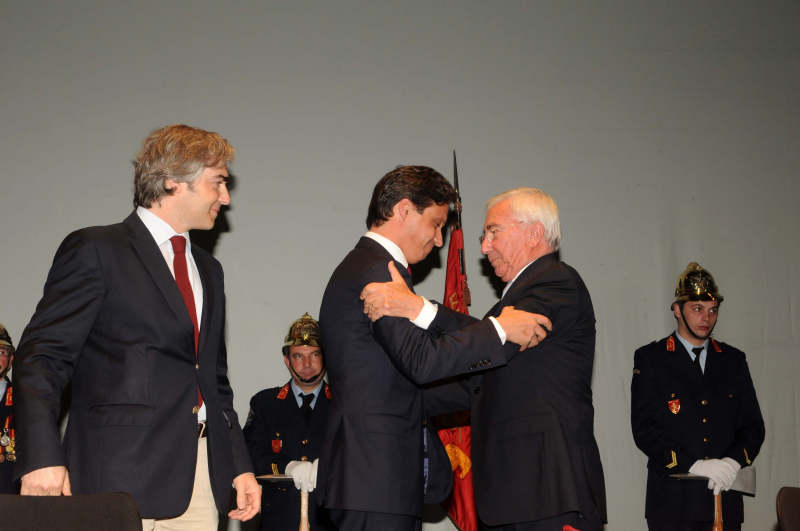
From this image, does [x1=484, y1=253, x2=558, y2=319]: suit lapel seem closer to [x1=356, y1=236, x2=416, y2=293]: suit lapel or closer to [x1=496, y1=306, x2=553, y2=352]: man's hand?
[x1=496, y1=306, x2=553, y2=352]: man's hand

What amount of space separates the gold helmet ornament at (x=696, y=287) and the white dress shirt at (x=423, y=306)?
270 cm

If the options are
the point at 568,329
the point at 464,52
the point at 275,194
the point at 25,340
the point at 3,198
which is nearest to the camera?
the point at 25,340

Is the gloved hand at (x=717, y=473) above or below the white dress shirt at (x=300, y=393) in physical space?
below

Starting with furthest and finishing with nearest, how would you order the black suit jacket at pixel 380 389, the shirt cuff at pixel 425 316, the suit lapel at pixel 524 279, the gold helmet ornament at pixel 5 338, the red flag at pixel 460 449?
the gold helmet ornament at pixel 5 338 → the red flag at pixel 460 449 → the suit lapel at pixel 524 279 → the shirt cuff at pixel 425 316 → the black suit jacket at pixel 380 389

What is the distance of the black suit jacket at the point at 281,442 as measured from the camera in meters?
4.03

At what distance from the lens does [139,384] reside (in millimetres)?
1808

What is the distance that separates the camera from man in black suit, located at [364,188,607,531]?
2.23m

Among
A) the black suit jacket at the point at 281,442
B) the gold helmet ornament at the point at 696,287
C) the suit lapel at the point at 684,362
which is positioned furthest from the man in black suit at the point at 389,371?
the gold helmet ornament at the point at 696,287

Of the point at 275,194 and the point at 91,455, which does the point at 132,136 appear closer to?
the point at 275,194

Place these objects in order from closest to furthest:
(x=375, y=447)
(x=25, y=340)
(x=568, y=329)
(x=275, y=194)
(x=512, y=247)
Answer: (x=25, y=340) < (x=375, y=447) < (x=568, y=329) < (x=512, y=247) < (x=275, y=194)

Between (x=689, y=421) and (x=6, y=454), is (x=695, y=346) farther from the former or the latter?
(x=6, y=454)

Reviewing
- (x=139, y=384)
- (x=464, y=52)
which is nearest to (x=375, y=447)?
(x=139, y=384)

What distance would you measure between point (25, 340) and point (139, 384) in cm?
29

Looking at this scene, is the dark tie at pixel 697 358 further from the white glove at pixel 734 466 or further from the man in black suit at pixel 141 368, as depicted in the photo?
the man in black suit at pixel 141 368
